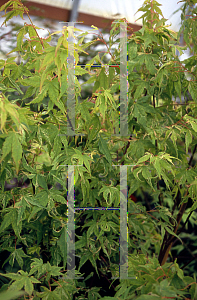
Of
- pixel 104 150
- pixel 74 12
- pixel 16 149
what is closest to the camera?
pixel 16 149

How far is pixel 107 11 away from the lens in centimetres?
228

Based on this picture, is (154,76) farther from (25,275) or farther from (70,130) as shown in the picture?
(25,275)

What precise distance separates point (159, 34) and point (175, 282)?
0.77 m

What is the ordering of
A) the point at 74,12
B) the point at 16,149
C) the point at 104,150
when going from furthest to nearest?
the point at 74,12 → the point at 104,150 → the point at 16,149

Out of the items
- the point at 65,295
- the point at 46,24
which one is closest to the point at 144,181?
the point at 65,295

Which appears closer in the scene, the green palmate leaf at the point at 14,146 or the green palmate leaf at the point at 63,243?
the green palmate leaf at the point at 14,146

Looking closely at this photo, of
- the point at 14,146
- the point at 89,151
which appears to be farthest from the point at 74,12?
the point at 14,146

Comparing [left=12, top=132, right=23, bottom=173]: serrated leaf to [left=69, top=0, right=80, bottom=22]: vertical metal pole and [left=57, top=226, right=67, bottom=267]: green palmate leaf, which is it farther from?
[left=69, top=0, right=80, bottom=22]: vertical metal pole

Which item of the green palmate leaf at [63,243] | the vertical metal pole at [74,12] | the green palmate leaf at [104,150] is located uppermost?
the vertical metal pole at [74,12]

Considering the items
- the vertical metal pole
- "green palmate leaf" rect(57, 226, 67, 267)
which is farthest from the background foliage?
the vertical metal pole

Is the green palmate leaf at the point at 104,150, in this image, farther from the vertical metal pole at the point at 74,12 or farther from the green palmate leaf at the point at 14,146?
the vertical metal pole at the point at 74,12

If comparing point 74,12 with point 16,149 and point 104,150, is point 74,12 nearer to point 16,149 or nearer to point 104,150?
point 104,150

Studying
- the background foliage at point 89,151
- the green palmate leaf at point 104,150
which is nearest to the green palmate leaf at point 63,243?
the background foliage at point 89,151

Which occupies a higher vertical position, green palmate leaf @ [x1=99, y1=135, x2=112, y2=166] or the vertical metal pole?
the vertical metal pole
